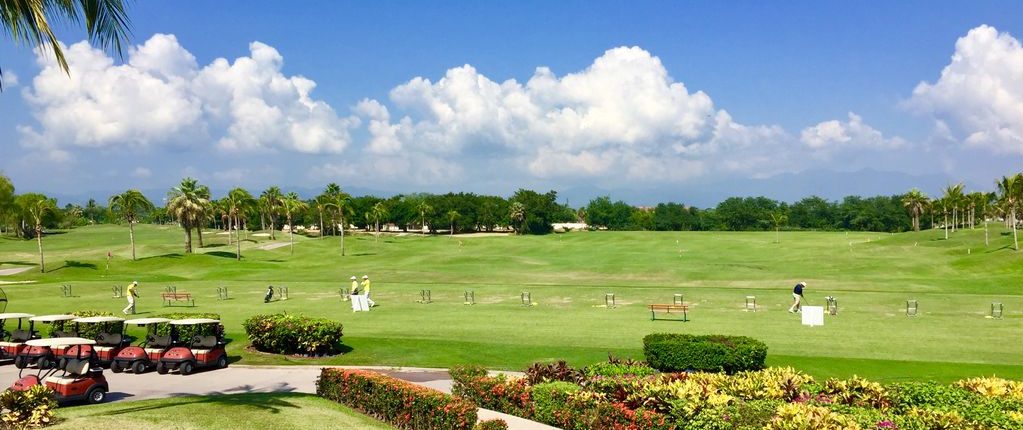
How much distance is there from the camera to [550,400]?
17.9 meters

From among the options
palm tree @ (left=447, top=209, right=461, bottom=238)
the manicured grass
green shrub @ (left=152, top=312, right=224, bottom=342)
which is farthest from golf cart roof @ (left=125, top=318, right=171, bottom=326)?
palm tree @ (left=447, top=209, right=461, bottom=238)

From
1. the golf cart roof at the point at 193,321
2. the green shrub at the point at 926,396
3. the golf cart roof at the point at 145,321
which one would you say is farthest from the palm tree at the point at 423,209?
the green shrub at the point at 926,396

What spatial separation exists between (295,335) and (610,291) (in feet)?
105

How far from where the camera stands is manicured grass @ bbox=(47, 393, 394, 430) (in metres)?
16.2

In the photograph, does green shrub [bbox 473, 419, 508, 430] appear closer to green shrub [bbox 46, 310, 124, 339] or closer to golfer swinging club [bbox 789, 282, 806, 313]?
green shrub [bbox 46, 310, 124, 339]

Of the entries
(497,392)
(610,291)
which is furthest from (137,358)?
(610,291)

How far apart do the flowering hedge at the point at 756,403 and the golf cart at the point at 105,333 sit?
15.7m

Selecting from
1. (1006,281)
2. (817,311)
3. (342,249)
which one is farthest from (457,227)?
(817,311)

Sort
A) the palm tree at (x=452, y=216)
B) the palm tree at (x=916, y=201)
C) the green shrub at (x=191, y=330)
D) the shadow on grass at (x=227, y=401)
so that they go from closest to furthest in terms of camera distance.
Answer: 1. the shadow on grass at (x=227, y=401)
2. the green shrub at (x=191, y=330)
3. the palm tree at (x=916, y=201)
4. the palm tree at (x=452, y=216)

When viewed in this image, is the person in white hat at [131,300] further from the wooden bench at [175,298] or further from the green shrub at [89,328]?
the green shrub at [89,328]

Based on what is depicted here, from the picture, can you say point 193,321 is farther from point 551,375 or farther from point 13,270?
point 13,270

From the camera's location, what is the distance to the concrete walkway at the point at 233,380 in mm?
22938

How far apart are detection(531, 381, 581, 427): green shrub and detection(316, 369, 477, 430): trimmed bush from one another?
1935mm

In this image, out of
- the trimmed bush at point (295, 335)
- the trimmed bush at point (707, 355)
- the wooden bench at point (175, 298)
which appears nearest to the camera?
the trimmed bush at point (707, 355)
